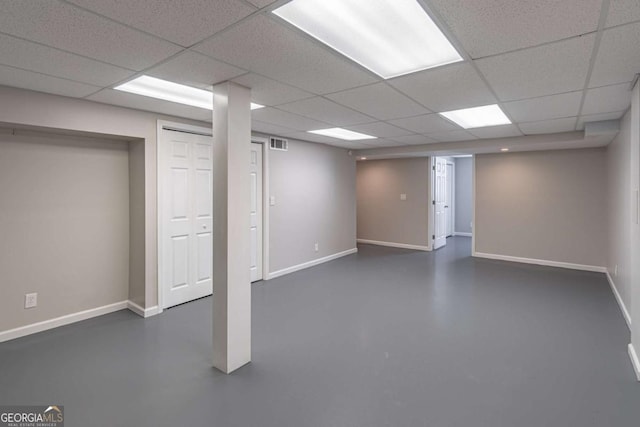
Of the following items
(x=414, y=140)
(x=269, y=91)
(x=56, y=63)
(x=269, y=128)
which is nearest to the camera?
(x=56, y=63)

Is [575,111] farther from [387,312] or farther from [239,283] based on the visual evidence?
[239,283]

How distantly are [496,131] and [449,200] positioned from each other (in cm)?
475

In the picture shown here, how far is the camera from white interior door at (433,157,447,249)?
25.5 feet

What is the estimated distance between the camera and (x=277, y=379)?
8.03 feet

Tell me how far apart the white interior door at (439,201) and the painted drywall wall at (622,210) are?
132 inches

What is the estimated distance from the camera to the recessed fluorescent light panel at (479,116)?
359 centimetres

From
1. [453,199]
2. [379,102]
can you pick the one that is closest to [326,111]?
[379,102]

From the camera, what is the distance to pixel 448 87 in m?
2.64

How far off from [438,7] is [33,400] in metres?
3.30

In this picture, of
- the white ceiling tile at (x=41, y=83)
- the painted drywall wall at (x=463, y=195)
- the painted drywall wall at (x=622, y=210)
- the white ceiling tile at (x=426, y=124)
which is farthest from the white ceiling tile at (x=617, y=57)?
the painted drywall wall at (x=463, y=195)

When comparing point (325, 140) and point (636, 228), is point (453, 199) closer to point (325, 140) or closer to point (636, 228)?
point (325, 140)

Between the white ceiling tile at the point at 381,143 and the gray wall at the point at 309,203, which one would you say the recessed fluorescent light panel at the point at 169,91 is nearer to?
the gray wall at the point at 309,203

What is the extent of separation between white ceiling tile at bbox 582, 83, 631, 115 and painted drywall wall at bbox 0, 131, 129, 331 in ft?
15.2

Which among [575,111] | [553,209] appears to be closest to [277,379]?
[575,111]
